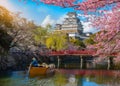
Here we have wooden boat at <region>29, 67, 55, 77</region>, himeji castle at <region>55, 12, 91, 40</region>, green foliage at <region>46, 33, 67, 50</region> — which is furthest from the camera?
himeji castle at <region>55, 12, 91, 40</region>

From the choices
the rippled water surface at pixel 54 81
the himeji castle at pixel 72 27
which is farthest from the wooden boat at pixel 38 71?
the himeji castle at pixel 72 27

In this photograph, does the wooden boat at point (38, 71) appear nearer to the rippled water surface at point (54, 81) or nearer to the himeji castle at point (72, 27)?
the rippled water surface at point (54, 81)

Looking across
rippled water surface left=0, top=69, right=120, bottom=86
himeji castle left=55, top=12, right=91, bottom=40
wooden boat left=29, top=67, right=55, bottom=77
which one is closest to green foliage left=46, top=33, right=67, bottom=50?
wooden boat left=29, top=67, right=55, bottom=77

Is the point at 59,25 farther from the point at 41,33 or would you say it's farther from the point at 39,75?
the point at 39,75

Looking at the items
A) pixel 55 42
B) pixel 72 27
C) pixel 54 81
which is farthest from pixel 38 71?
pixel 72 27

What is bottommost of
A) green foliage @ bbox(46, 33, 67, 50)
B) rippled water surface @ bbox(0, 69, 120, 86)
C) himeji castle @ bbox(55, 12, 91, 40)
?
rippled water surface @ bbox(0, 69, 120, 86)

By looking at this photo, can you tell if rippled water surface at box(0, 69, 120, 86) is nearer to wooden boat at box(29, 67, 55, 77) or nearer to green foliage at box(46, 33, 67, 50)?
wooden boat at box(29, 67, 55, 77)

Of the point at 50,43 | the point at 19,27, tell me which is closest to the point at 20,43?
the point at 19,27

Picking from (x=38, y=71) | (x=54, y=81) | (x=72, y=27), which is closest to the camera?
(x=54, y=81)

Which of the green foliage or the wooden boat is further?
the green foliage

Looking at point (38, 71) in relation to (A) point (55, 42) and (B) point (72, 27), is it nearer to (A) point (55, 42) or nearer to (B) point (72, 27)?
(A) point (55, 42)

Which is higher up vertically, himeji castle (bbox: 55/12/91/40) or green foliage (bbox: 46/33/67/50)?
himeji castle (bbox: 55/12/91/40)

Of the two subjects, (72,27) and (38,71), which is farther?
(72,27)

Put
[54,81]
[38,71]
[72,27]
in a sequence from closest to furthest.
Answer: [54,81] → [38,71] → [72,27]
